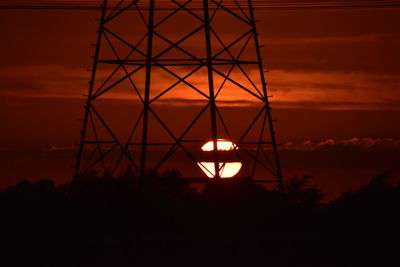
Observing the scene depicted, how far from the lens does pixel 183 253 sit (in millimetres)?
26156

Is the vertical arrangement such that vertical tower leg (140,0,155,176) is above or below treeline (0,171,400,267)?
above

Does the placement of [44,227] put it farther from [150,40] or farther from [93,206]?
[150,40]

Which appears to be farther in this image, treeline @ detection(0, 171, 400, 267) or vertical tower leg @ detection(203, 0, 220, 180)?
vertical tower leg @ detection(203, 0, 220, 180)

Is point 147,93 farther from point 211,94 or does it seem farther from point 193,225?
point 193,225

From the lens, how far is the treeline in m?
26.1

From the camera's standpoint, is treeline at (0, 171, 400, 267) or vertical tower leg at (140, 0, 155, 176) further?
vertical tower leg at (140, 0, 155, 176)

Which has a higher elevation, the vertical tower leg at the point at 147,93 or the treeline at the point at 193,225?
the vertical tower leg at the point at 147,93

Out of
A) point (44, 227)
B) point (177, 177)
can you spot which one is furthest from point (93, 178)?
point (44, 227)

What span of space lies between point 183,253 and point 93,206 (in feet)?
16.0

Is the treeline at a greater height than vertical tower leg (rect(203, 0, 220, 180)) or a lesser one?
lesser

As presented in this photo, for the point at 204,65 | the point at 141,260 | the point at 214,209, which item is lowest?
the point at 141,260

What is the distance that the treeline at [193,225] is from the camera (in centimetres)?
2609

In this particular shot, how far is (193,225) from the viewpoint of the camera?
2850cm

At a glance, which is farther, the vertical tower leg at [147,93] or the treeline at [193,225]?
the vertical tower leg at [147,93]
